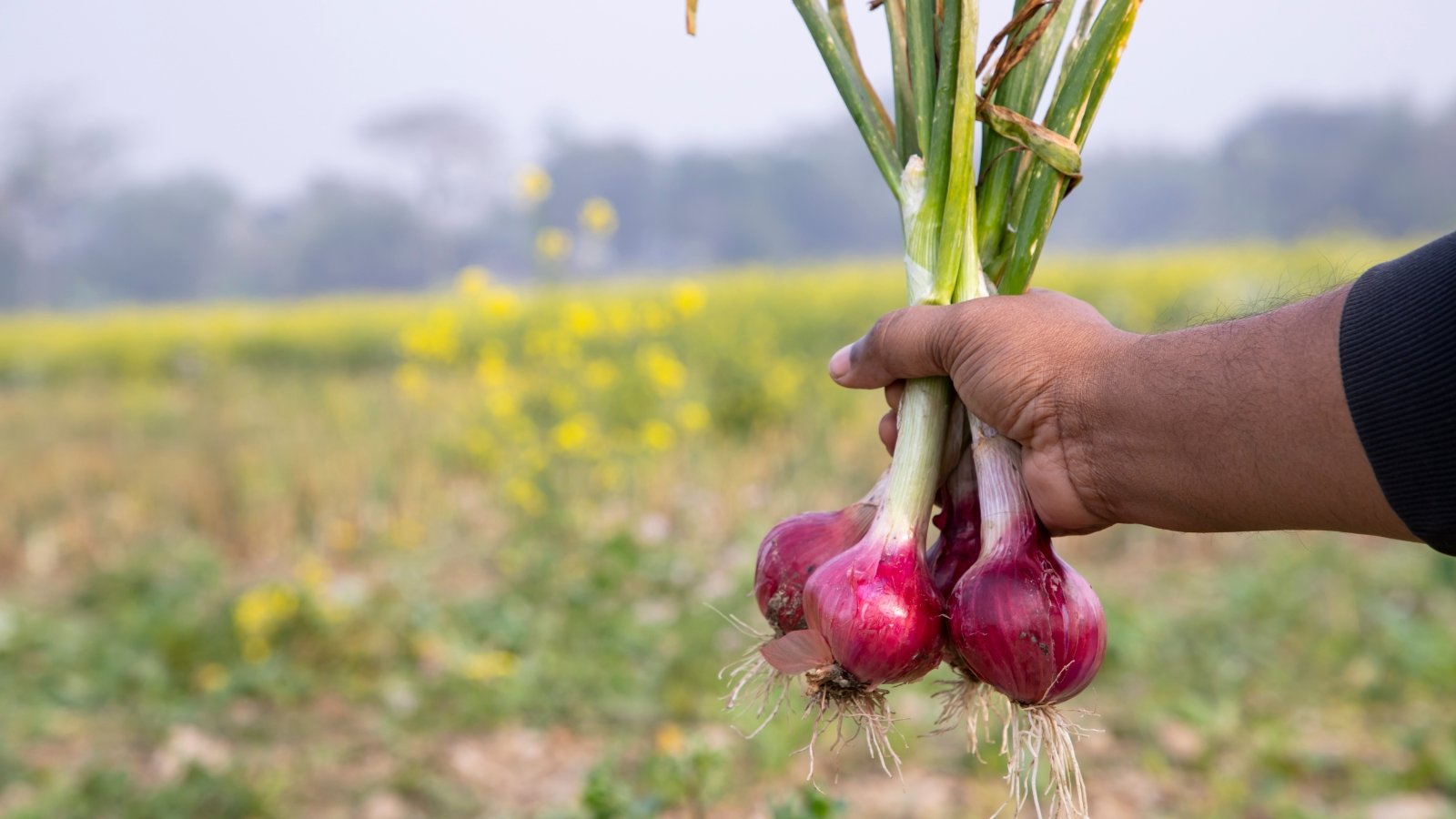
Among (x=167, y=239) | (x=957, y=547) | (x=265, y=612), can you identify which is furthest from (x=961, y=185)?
(x=167, y=239)

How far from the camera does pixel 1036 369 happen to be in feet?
3.46

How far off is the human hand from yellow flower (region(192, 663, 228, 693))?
2.91m

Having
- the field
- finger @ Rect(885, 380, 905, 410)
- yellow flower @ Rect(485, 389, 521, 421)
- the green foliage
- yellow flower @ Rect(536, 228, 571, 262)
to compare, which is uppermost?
finger @ Rect(885, 380, 905, 410)

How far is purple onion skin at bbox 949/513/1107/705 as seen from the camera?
986 mm

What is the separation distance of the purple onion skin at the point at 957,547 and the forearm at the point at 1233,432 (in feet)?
0.43

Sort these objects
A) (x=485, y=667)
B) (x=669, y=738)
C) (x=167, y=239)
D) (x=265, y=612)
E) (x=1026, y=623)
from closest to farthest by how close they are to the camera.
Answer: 1. (x=1026, y=623)
2. (x=669, y=738)
3. (x=485, y=667)
4. (x=265, y=612)
5. (x=167, y=239)

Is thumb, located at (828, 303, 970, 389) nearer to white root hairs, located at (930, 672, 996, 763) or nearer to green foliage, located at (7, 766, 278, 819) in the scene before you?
white root hairs, located at (930, 672, 996, 763)

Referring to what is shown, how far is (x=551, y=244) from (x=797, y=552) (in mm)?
3370

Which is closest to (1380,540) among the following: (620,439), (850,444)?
(850,444)

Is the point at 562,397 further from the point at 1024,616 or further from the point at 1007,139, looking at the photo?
the point at 1024,616

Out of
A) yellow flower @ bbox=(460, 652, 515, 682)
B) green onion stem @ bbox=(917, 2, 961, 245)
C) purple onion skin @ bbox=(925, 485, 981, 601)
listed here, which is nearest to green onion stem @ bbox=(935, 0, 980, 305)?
green onion stem @ bbox=(917, 2, 961, 245)

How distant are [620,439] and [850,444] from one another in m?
1.69

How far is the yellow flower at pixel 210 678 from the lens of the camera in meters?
3.18

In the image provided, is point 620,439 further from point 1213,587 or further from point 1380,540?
point 1380,540
